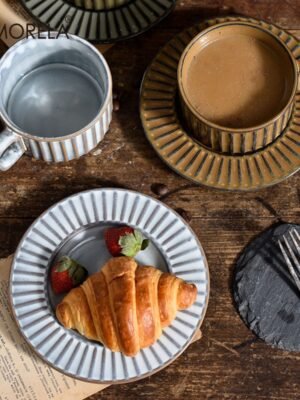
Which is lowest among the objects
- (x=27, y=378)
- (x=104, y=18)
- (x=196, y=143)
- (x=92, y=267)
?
(x=27, y=378)

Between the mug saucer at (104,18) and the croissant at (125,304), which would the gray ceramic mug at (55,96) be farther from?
the croissant at (125,304)

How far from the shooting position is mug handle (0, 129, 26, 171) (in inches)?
41.5

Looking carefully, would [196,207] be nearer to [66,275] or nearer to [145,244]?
[145,244]

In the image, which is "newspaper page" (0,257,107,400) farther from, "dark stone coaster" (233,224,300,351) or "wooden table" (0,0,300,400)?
"dark stone coaster" (233,224,300,351)

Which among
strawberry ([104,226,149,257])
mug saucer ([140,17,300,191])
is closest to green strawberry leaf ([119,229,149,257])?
strawberry ([104,226,149,257])

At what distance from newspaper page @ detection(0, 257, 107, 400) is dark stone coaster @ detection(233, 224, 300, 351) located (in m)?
0.22

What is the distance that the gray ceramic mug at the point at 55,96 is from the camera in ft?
3.54

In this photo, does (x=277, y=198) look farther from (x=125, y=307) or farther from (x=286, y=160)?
(x=125, y=307)

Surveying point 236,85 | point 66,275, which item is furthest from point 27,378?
point 236,85

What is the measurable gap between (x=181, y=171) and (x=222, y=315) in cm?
20

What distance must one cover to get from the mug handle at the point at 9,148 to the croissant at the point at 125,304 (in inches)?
7.2

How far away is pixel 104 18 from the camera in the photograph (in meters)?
1.17

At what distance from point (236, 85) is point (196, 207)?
181mm

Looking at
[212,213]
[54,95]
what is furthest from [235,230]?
[54,95]
